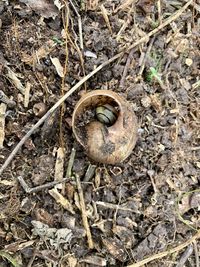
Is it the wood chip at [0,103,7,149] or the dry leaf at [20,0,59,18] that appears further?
the dry leaf at [20,0,59,18]

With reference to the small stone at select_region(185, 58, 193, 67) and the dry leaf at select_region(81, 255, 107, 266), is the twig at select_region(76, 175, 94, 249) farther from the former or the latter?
the small stone at select_region(185, 58, 193, 67)

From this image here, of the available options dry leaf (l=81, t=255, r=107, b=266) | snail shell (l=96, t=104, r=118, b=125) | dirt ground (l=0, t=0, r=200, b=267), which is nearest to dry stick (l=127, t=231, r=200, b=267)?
dirt ground (l=0, t=0, r=200, b=267)

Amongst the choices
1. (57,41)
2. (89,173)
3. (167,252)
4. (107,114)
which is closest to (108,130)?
(107,114)

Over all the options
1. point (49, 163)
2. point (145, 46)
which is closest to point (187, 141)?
point (145, 46)

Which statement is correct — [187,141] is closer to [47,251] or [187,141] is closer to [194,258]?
[194,258]

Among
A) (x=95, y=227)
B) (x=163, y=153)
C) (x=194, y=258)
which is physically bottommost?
(x=194, y=258)

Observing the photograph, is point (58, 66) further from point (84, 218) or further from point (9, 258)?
point (9, 258)

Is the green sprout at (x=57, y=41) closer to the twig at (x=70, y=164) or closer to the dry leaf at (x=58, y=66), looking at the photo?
the dry leaf at (x=58, y=66)
